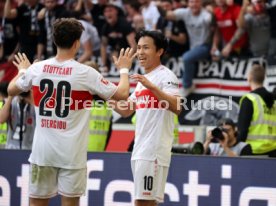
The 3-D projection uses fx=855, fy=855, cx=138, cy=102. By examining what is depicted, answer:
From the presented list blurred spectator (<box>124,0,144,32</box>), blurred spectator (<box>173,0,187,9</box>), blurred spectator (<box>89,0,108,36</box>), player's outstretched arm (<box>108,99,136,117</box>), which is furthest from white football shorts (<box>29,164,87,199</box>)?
blurred spectator (<box>89,0,108,36</box>)

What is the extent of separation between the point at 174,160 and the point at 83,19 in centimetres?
560

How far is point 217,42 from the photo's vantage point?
13922 millimetres

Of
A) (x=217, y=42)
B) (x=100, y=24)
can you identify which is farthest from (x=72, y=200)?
(x=100, y=24)

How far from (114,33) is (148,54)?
620 centimetres

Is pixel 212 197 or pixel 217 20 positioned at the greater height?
pixel 217 20

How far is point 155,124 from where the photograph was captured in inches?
331

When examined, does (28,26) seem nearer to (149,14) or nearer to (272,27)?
(149,14)

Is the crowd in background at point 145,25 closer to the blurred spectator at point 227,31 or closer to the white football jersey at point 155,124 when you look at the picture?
the blurred spectator at point 227,31

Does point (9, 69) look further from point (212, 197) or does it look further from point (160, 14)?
point (212, 197)

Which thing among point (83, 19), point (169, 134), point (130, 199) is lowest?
point (130, 199)

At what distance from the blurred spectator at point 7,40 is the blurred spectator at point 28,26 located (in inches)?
8.6

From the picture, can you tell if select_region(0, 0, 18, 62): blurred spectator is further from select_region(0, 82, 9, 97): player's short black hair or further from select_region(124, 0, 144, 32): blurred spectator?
select_region(0, 82, 9, 97): player's short black hair

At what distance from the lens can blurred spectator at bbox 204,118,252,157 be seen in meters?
10.5

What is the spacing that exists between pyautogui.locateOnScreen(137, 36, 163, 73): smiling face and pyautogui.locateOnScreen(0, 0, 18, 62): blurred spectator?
24.6 ft
